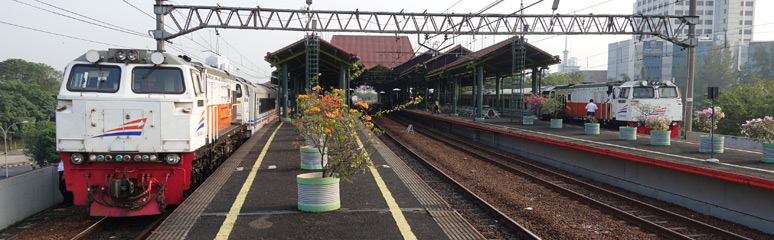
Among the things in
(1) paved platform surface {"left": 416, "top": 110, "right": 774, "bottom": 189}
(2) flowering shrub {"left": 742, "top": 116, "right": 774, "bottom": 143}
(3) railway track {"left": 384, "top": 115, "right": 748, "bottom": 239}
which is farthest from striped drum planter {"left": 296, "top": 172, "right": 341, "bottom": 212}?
(2) flowering shrub {"left": 742, "top": 116, "right": 774, "bottom": 143}

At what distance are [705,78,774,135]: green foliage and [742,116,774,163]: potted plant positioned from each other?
31.5 metres

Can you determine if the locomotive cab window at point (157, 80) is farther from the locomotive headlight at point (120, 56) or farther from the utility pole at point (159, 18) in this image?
the utility pole at point (159, 18)

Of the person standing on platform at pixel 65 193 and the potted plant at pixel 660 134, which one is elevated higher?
the potted plant at pixel 660 134

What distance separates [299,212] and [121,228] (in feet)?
10.1

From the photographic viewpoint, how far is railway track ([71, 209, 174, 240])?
7324 mm

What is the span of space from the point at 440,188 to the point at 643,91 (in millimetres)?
16725

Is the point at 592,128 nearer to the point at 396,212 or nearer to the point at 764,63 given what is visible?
the point at 396,212

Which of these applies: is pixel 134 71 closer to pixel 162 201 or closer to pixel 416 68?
pixel 162 201

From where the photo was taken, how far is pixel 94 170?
777 centimetres

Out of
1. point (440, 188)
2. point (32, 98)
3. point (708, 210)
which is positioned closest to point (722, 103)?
point (708, 210)

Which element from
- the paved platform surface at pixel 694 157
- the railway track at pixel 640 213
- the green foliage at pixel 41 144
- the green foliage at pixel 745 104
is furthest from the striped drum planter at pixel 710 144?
the green foliage at pixel 41 144

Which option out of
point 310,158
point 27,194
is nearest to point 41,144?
point 27,194

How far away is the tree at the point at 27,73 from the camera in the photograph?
72000 mm

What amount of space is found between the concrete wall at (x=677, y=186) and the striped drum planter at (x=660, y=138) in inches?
127
